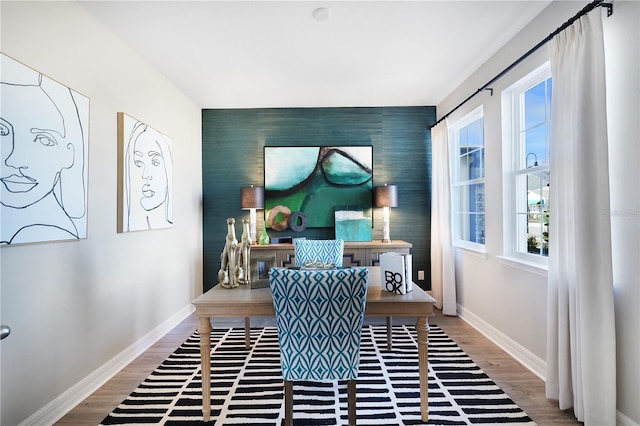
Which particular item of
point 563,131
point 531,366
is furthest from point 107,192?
point 531,366

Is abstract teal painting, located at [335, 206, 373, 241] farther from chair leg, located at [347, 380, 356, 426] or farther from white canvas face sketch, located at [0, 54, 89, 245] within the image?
white canvas face sketch, located at [0, 54, 89, 245]

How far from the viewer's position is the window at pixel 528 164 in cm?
244

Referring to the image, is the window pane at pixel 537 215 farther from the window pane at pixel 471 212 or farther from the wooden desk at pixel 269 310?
the wooden desk at pixel 269 310

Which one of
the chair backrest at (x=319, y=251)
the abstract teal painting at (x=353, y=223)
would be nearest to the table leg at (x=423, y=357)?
the chair backrest at (x=319, y=251)

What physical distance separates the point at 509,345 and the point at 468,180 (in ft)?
5.74

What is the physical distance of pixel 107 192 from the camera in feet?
7.96

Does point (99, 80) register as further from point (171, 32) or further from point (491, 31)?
point (491, 31)

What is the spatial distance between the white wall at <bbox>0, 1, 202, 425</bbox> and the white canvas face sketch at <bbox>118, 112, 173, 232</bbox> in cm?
8

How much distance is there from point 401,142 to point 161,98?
2945mm

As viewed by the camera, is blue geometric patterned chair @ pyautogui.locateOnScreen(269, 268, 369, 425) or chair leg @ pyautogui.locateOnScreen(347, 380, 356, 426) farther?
chair leg @ pyautogui.locateOnScreen(347, 380, 356, 426)

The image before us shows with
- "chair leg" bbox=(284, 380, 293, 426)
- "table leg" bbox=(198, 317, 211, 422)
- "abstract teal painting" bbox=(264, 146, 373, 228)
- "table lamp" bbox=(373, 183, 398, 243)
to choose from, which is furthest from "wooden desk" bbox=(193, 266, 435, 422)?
"abstract teal painting" bbox=(264, 146, 373, 228)

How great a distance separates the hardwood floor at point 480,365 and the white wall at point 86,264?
161 millimetres

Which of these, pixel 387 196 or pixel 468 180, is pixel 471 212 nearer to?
pixel 468 180

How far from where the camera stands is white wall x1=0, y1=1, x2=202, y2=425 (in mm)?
1715
